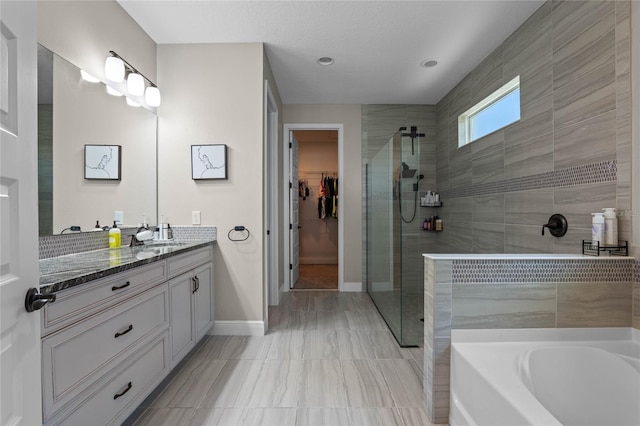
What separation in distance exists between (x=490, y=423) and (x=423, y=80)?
10.9ft

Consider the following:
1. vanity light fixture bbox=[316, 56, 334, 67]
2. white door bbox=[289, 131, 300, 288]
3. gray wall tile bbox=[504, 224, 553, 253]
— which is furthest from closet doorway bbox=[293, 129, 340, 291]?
gray wall tile bbox=[504, 224, 553, 253]

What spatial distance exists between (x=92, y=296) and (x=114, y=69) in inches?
66.5

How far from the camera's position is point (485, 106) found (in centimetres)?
303

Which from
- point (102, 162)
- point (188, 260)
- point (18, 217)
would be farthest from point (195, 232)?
point (18, 217)

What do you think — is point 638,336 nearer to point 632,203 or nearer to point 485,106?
point 632,203

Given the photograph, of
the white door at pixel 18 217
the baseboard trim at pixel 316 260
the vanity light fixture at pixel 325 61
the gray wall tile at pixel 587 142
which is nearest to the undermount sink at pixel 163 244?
the white door at pixel 18 217

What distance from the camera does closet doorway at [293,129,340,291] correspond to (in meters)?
6.20

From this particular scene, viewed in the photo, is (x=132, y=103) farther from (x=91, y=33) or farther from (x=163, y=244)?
(x=163, y=244)

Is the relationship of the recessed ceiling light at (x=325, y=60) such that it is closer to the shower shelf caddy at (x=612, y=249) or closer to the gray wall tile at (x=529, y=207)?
the gray wall tile at (x=529, y=207)

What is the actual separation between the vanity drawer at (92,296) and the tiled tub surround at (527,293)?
5.03 feet

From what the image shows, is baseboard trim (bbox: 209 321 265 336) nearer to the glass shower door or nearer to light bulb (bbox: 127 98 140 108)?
the glass shower door

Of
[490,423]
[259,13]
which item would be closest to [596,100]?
[490,423]

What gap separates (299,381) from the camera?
1923 millimetres

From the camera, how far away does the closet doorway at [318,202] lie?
620 cm
